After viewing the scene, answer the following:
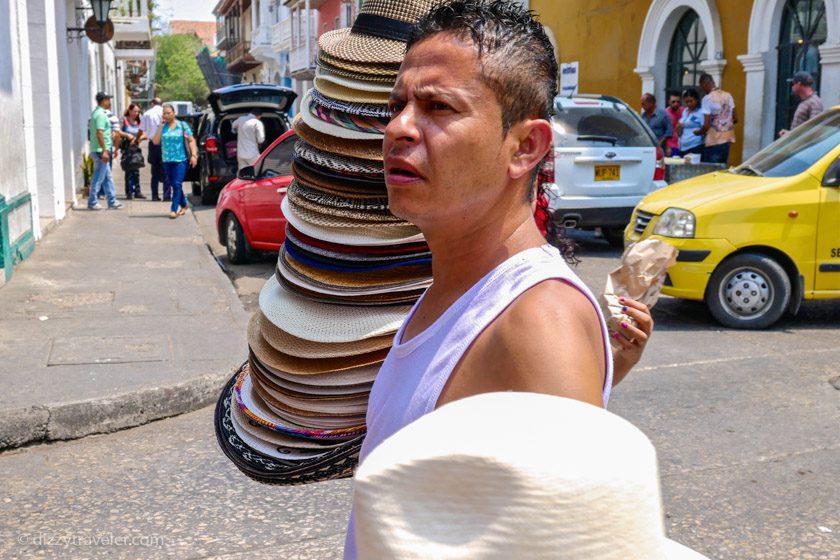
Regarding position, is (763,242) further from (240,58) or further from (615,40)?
(240,58)

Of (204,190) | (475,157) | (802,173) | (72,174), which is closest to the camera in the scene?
(475,157)

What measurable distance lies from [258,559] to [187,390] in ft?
7.89

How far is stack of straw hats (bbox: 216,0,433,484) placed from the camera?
2.16 m

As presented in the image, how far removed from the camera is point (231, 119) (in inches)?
730

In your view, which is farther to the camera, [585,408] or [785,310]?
[785,310]

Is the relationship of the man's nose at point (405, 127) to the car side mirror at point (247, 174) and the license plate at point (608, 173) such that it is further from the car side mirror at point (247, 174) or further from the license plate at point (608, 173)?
the license plate at point (608, 173)

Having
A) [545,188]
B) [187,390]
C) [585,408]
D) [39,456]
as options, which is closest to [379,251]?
[545,188]

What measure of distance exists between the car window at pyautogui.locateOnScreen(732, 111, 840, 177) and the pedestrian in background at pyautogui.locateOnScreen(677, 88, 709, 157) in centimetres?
645

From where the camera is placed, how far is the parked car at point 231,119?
1798 centimetres

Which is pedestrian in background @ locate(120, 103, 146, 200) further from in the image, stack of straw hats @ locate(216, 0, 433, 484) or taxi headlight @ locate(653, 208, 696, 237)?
stack of straw hats @ locate(216, 0, 433, 484)

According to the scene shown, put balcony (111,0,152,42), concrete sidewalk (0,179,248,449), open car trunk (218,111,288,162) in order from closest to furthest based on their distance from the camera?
concrete sidewalk (0,179,248,449) → open car trunk (218,111,288,162) → balcony (111,0,152,42)

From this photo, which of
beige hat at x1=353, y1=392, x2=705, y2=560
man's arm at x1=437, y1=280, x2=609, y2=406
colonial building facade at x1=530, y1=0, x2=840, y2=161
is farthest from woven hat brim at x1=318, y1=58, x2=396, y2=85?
colonial building facade at x1=530, y1=0, x2=840, y2=161

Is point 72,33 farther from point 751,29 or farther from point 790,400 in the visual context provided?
point 790,400

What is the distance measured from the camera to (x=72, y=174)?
17.3 m
